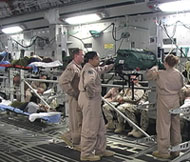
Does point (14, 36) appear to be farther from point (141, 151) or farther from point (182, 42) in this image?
point (141, 151)

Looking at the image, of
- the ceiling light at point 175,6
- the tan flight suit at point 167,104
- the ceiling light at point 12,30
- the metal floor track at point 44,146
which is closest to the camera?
the tan flight suit at point 167,104

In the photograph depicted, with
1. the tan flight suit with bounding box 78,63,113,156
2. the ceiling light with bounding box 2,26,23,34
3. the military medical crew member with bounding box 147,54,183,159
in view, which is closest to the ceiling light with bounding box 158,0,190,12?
the military medical crew member with bounding box 147,54,183,159

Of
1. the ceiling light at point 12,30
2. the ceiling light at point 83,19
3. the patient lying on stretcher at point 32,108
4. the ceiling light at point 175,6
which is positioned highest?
the ceiling light at point 12,30

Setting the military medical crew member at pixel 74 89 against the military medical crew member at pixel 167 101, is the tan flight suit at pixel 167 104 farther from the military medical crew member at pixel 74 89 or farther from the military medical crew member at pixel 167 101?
the military medical crew member at pixel 74 89

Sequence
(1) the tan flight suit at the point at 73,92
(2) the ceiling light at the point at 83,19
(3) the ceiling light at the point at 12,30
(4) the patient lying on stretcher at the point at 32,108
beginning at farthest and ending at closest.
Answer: (3) the ceiling light at the point at 12,30
(2) the ceiling light at the point at 83,19
(4) the patient lying on stretcher at the point at 32,108
(1) the tan flight suit at the point at 73,92

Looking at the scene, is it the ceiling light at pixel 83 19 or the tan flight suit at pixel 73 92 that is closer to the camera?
the tan flight suit at pixel 73 92

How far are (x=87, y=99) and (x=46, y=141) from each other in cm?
167

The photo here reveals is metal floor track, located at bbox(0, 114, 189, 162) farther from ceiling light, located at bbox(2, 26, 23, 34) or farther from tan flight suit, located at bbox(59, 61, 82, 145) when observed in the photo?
ceiling light, located at bbox(2, 26, 23, 34)

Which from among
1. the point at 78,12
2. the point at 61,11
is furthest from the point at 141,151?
the point at 61,11

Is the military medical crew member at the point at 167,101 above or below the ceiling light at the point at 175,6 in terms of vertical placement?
below

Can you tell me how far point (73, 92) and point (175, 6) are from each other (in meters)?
2.80

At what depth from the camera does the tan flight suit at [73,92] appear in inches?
185

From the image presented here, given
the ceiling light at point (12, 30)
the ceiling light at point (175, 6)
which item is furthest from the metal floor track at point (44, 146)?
the ceiling light at point (12, 30)

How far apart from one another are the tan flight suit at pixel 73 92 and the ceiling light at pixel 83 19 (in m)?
2.98
